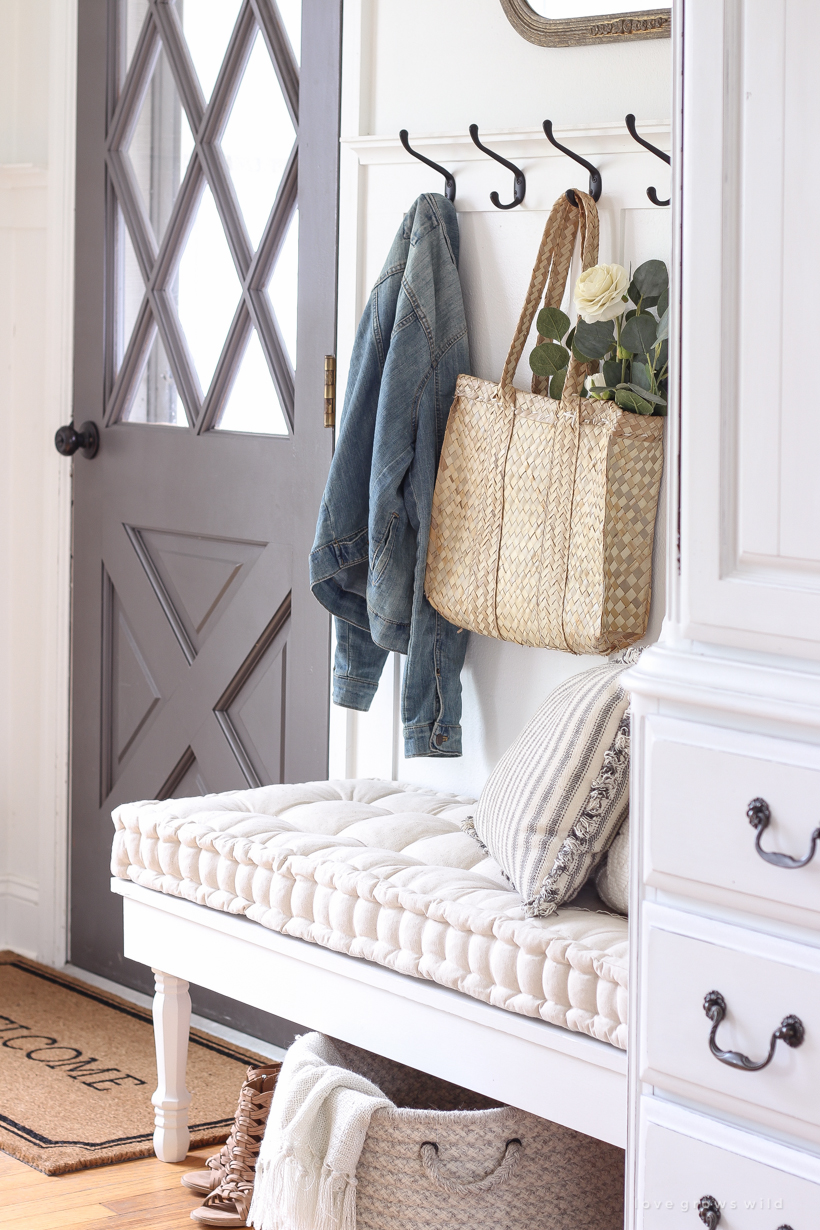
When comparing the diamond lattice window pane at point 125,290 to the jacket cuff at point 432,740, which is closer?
the jacket cuff at point 432,740

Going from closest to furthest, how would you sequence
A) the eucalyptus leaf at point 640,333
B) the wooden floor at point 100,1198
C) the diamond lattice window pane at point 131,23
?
A: 1. the eucalyptus leaf at point 640,333
2. the wooden floor at point 100,1198
3. the diamond lattice window pane at point 131,23

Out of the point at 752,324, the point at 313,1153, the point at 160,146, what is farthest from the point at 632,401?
the point at 160,146

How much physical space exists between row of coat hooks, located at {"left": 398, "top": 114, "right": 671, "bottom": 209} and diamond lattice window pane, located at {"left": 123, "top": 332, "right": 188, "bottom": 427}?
0.82 m

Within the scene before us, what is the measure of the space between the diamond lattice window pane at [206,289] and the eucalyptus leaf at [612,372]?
40.2 inches

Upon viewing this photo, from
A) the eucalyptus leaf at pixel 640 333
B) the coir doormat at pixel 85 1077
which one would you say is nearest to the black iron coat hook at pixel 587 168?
the eucalyptus leaf at pixel 640 333

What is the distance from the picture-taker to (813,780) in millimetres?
1052

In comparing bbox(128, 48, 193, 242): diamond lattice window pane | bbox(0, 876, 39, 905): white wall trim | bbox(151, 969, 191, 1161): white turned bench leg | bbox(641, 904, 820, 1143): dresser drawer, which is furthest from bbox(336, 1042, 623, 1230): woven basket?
bbox(128, 48, 193, 242): diamond lattice window pane

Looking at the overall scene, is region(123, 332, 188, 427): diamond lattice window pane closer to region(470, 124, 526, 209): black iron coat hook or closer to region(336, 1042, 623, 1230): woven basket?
region(470, 124, 526, 209): black iron coat hook

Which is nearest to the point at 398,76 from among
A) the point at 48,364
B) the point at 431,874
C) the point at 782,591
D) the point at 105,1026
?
the point at 48,364

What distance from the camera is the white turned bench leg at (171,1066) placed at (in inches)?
84.2

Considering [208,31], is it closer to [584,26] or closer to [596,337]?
[584,26]

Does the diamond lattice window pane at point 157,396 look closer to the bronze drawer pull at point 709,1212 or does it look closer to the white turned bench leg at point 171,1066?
the white turned bench leg at point 171,1066

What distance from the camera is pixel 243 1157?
1969 millimetres

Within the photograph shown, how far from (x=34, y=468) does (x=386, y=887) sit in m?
1.79
